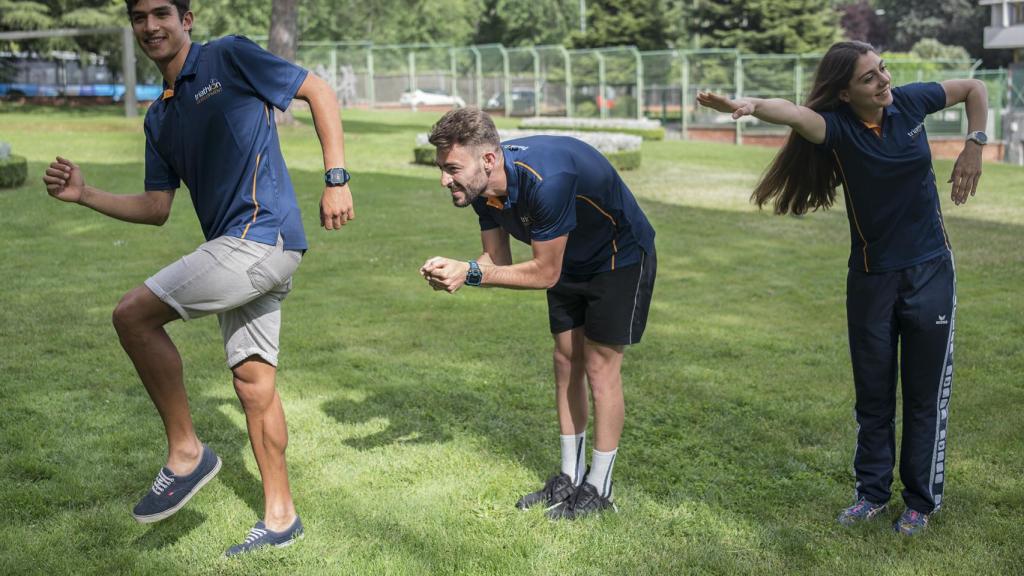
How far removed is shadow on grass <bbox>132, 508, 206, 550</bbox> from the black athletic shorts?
1839 millimetres

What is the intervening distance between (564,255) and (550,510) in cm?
112

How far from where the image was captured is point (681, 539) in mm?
4379

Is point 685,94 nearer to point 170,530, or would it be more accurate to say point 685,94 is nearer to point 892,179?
point 892,179

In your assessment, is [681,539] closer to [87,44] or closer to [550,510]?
[550,510]

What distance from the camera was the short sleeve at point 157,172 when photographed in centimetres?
432

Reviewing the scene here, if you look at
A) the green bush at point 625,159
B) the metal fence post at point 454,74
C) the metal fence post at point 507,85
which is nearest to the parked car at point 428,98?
the metal fence post at point 454,74

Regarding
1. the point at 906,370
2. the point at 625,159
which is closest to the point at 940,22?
the point at 625,159

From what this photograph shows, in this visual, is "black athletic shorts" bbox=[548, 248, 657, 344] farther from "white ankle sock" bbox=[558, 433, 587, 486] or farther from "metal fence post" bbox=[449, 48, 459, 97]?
"metal fence post" bbox=[449, 48, 459, 97]

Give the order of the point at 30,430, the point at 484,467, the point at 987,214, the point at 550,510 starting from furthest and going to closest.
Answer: the point at 987,214, the point at 30,430, the point at 484,467, the point at 550,510

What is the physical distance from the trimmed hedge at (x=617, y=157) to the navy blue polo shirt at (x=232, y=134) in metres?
17.2

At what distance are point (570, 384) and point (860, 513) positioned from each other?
1.36 m

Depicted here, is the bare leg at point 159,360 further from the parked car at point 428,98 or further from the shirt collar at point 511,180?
the parked car at point 428,98

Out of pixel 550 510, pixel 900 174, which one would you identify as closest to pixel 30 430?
pixel 550 510

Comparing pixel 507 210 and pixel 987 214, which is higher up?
pixel 507 210
